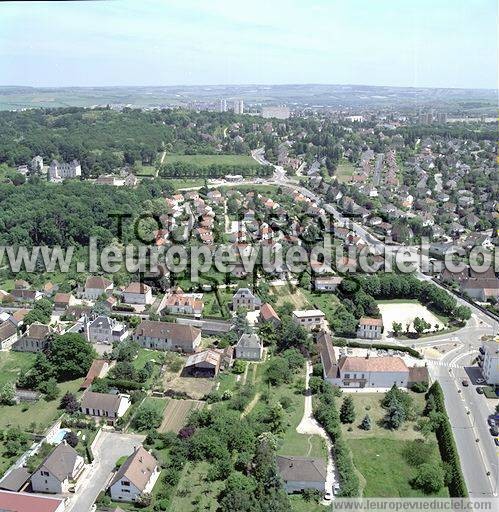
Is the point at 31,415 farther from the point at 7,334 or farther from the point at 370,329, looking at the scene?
the point at 370,329

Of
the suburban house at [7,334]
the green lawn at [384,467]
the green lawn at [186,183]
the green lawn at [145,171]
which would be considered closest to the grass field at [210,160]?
the green lawn at [145,171]

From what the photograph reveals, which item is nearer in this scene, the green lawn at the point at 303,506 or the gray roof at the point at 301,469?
the green lawn at the point at 303,506

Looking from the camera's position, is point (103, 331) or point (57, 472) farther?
point (103, 331)

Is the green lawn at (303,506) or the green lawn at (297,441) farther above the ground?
the green lawn at (297,441)

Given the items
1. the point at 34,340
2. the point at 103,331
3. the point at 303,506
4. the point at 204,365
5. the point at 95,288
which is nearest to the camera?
the point at 303,506

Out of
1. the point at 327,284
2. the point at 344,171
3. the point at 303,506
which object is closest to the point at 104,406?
the point at 303,506

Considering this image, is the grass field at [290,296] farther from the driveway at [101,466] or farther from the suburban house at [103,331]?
the driveway at [101,466]

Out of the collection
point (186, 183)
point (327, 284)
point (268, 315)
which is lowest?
point (268, 315)
